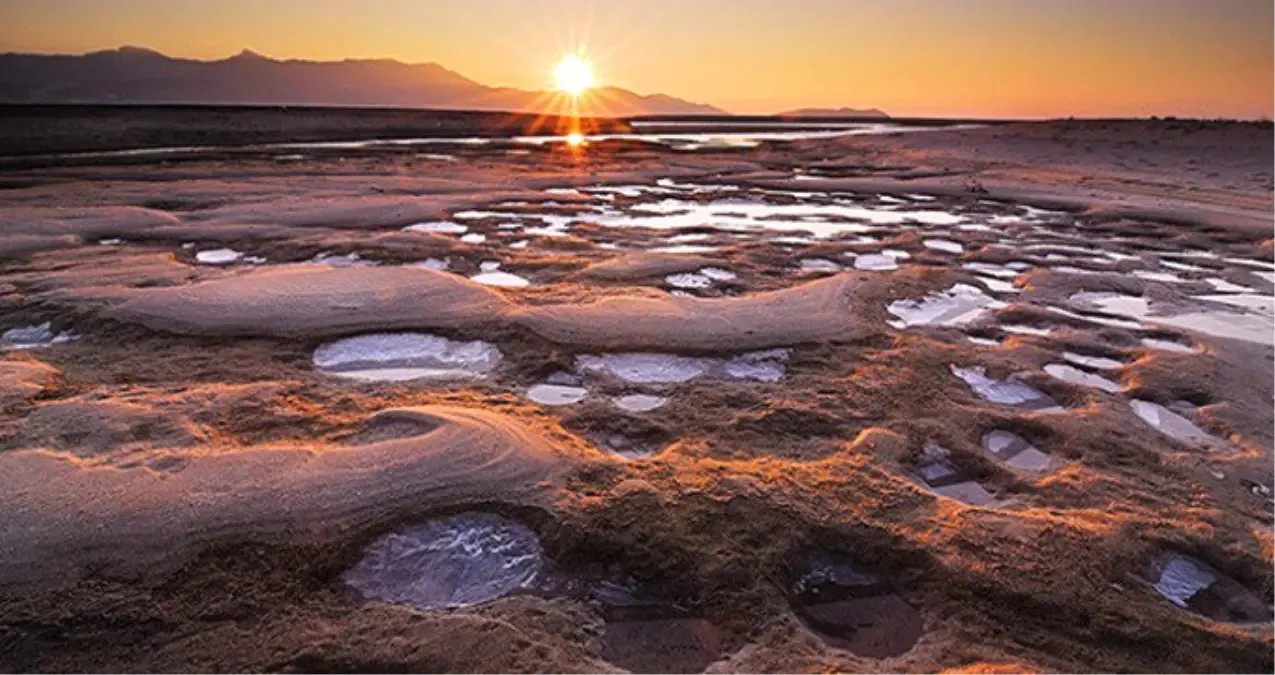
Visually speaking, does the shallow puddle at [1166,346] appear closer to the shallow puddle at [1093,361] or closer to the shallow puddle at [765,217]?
the shallow puddle at [1093,361]

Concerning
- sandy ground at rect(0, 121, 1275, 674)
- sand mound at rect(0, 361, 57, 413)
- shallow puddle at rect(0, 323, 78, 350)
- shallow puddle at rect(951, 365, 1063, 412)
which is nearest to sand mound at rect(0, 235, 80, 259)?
sandy ground at rect(0, 121, 1275, 674)

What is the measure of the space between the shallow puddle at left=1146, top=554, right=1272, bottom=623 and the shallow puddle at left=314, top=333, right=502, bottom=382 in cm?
293

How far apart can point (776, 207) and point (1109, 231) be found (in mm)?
4525

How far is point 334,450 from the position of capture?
2.67m

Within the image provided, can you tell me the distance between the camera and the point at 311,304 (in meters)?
4.42

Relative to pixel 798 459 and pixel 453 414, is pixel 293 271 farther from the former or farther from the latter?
pixel 798 459

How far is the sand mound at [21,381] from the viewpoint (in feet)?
9.87

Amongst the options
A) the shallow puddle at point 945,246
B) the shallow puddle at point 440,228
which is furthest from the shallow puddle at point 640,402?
the shallow puddle at point 945,246

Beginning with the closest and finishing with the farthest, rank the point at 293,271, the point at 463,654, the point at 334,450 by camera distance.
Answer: the point at 463,654, the point at 334,450, the point at 293,271

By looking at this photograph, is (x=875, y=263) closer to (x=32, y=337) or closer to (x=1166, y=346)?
(x=1166, y=346)

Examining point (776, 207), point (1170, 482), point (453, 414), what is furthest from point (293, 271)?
point (776, 207)

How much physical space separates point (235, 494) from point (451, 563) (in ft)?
2.69

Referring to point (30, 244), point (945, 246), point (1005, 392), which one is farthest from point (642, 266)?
point (30, 244)

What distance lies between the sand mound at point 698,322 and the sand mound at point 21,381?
7.71ft
